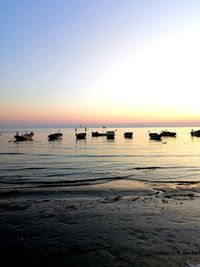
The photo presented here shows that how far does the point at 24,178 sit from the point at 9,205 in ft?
36.5

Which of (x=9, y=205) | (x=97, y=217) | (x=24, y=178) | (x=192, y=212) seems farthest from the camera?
(x=24, y=178)

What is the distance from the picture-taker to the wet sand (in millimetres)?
9398

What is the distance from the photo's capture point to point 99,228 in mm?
12406

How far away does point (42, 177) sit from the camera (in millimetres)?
27891

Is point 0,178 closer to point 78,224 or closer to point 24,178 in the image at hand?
point 24,178

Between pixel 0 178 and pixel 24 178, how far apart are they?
2132 mm

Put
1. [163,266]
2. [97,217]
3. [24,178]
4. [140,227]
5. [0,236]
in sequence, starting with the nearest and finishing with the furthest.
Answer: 1. [163,266]
2. [0,236]
3. [140,227]
4. [97,217]
5. [24,178]

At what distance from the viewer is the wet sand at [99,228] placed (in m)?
9.40

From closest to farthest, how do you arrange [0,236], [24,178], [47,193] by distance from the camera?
[0,236]
[47,193]
[24,178]

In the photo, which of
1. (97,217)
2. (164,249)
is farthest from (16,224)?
(164,249)

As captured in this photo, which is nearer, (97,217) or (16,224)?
(16,224)

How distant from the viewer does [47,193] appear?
20.2 metres

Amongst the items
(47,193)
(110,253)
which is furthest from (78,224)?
(47,193)

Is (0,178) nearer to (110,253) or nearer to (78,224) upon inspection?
(78,224)
